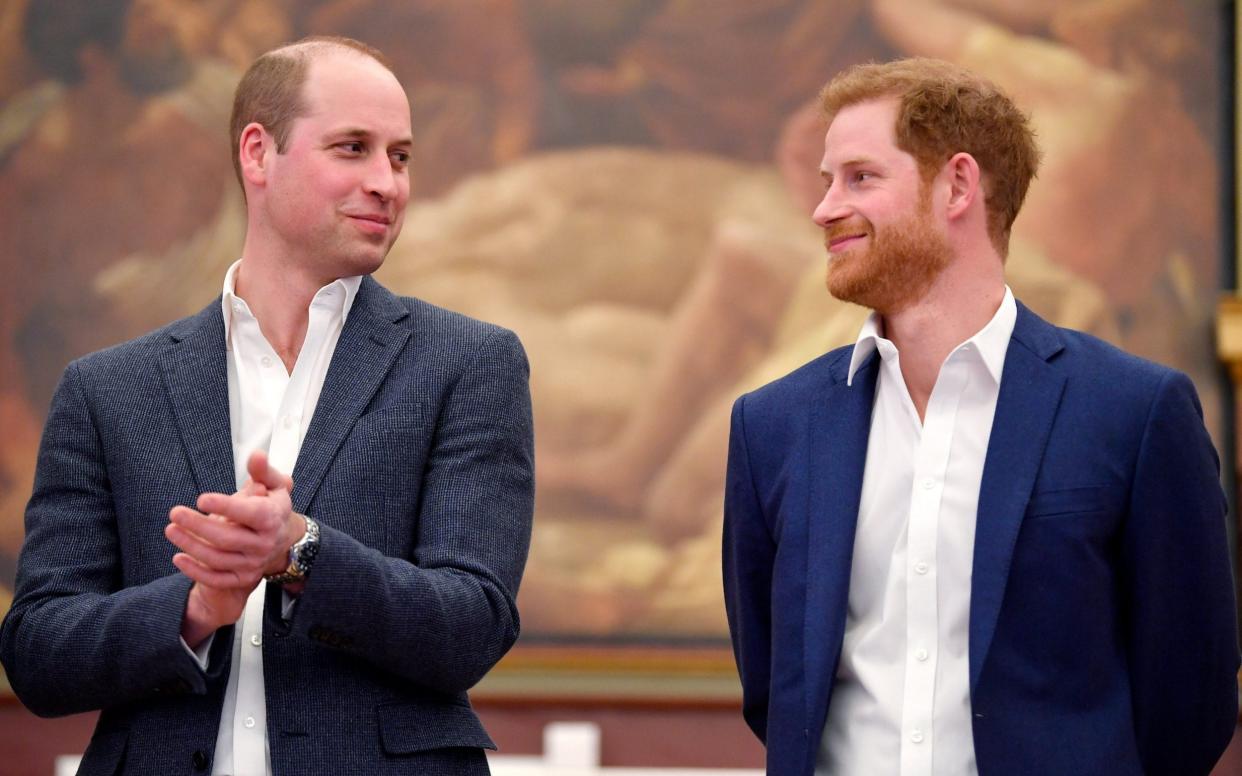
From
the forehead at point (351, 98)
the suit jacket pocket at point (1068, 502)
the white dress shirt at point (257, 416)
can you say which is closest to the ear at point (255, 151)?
the forehead at point (351, 98)

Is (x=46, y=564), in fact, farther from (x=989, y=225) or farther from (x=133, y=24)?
(x=133, y=24)

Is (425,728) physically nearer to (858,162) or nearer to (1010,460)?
(1010,460)

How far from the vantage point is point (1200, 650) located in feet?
9.41

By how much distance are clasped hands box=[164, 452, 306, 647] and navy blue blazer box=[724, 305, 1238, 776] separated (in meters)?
1.01

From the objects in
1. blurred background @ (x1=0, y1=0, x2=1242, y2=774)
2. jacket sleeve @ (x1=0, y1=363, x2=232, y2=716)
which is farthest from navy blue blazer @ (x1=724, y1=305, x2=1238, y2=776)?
blurred background @ (x1=0, y1=0, x2=1242, y2=774)

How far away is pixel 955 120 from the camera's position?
10.5 ft

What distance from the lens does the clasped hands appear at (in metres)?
2.52

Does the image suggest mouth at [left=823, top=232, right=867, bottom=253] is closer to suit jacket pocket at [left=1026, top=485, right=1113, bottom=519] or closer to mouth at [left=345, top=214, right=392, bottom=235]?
suit jacket pocket at [left=1026, top=485, right=1113, bottom=519]

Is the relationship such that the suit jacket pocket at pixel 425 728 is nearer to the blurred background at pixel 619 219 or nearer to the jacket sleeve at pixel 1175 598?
the jacket sleeve at pixel 1175 598

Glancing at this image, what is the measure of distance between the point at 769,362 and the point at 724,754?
5.69ft

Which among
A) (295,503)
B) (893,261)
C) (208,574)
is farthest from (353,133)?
(893,261)

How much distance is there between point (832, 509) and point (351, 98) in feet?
4.17

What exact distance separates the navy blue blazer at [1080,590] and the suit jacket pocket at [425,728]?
1.95 ft

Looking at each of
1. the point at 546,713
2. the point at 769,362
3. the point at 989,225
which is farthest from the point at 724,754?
the point at 989,225
